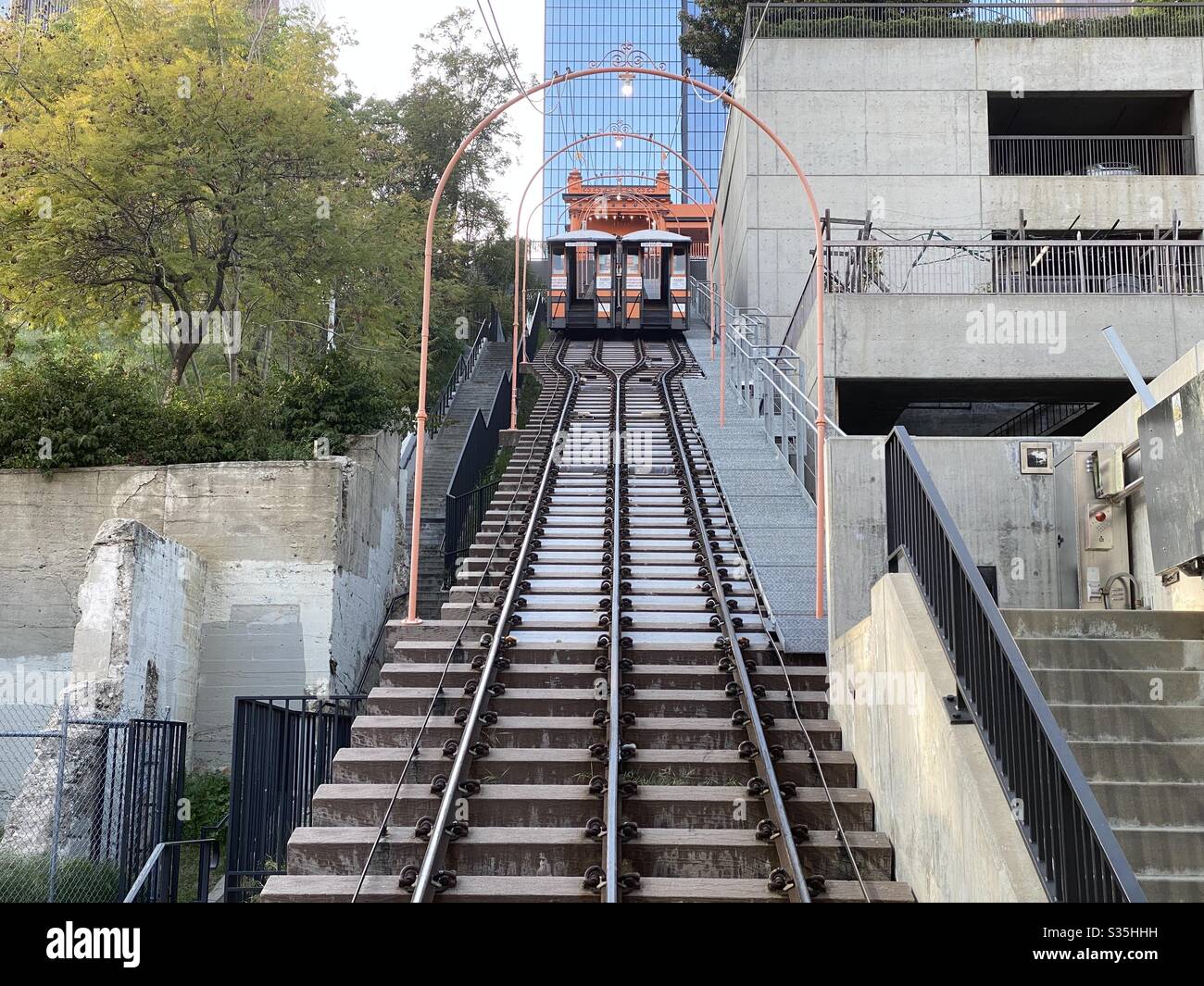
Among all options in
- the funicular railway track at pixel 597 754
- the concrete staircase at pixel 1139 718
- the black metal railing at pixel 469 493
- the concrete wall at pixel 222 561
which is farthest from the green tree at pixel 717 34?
the concrete staircase at pixel 1139 718

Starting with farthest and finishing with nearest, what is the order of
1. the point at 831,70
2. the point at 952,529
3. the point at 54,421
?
the point at 831,70 → the point at 54,421 → the point at 952,529

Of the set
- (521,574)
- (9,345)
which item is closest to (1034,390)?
(521,574)

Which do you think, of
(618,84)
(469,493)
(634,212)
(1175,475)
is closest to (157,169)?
(469,493)

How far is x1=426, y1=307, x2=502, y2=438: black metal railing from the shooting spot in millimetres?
23166

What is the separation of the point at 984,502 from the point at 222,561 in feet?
27.7

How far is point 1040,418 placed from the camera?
24.3 metres

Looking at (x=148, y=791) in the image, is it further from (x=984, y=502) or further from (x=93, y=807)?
(x=984, y=502)

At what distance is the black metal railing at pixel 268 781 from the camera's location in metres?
9.20

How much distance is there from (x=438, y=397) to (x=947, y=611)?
19554 millimetres

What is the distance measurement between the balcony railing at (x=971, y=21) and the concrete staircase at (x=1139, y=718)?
73.2 ft

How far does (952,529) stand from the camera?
723cm

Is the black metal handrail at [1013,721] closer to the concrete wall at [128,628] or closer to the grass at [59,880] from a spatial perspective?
the grass at [59,880]
